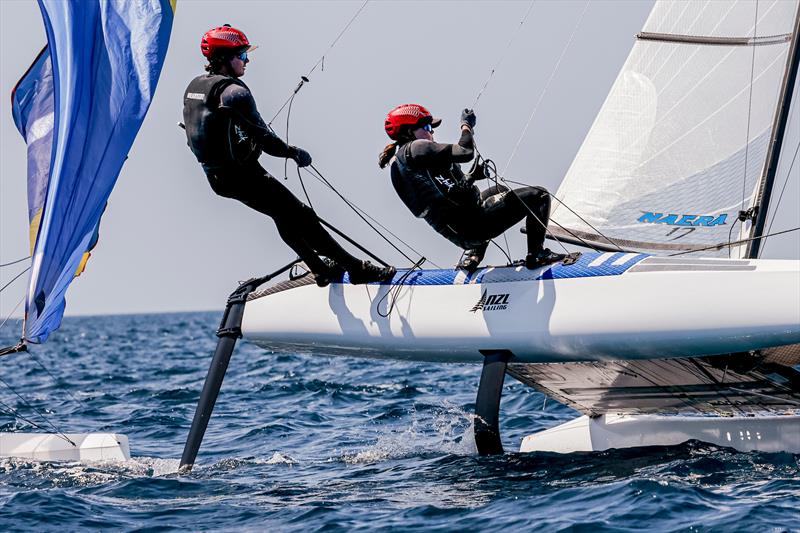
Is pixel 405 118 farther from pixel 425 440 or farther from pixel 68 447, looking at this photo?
pixel 68 447

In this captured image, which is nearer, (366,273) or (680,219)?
(366,273)

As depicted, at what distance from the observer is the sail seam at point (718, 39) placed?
7035 millimetres

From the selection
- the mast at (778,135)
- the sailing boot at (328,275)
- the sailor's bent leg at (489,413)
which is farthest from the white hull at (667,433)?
the sailing boot at (328,275)

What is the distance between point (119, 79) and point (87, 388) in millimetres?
7242

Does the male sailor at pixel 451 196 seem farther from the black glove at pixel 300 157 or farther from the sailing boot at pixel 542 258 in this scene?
the black glove at pixel 300 157

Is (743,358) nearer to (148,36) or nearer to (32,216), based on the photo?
(148,36)

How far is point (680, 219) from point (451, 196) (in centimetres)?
164

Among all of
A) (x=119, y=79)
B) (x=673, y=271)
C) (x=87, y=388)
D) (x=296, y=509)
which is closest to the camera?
(x=296, y=509)

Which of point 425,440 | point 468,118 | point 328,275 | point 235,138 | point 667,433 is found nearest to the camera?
point 468,118

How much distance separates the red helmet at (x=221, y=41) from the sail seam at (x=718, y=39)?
273 centimetres

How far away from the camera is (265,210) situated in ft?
21.9

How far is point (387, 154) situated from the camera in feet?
21.5

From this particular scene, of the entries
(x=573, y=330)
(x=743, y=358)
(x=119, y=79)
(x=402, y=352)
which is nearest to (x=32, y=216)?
(x=119, y=79)

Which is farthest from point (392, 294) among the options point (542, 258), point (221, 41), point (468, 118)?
point (221, 41)
